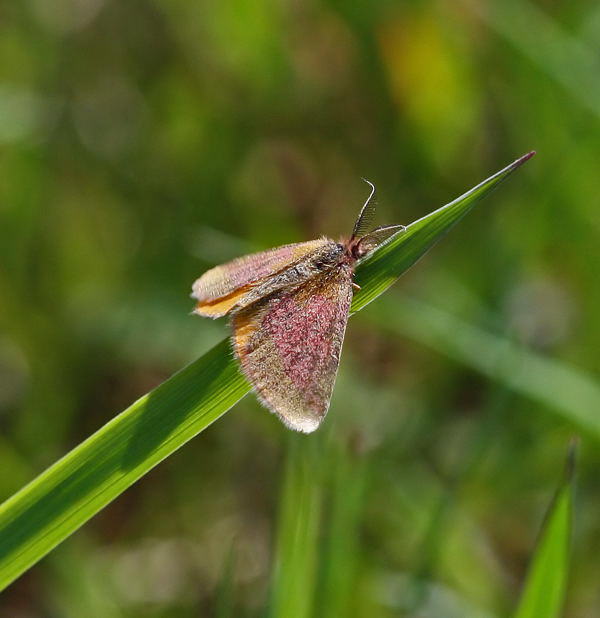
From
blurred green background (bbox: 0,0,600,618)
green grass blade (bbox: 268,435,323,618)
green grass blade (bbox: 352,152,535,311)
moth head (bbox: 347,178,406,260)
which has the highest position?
blurred green background (bbox: 0,0,600,618)

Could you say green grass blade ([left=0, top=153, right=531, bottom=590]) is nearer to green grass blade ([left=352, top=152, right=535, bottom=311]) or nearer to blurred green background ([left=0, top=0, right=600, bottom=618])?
green grass blade ([left=352, top=152, right=535, bottom=311])

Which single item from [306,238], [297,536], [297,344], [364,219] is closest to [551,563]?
[297,536]

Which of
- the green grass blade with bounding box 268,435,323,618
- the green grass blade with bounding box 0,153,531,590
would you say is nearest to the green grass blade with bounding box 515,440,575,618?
the green grass blade with bounding box 268,435,323,618

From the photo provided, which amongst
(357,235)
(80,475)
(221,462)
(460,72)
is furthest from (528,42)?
(80,475)

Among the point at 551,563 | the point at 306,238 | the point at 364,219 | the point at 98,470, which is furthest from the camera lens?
the point at 306,238

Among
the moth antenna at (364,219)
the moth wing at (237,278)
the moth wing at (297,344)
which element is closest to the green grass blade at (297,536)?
the moth wing at (297,344)

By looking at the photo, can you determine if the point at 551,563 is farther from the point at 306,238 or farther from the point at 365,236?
the point at 306,238
